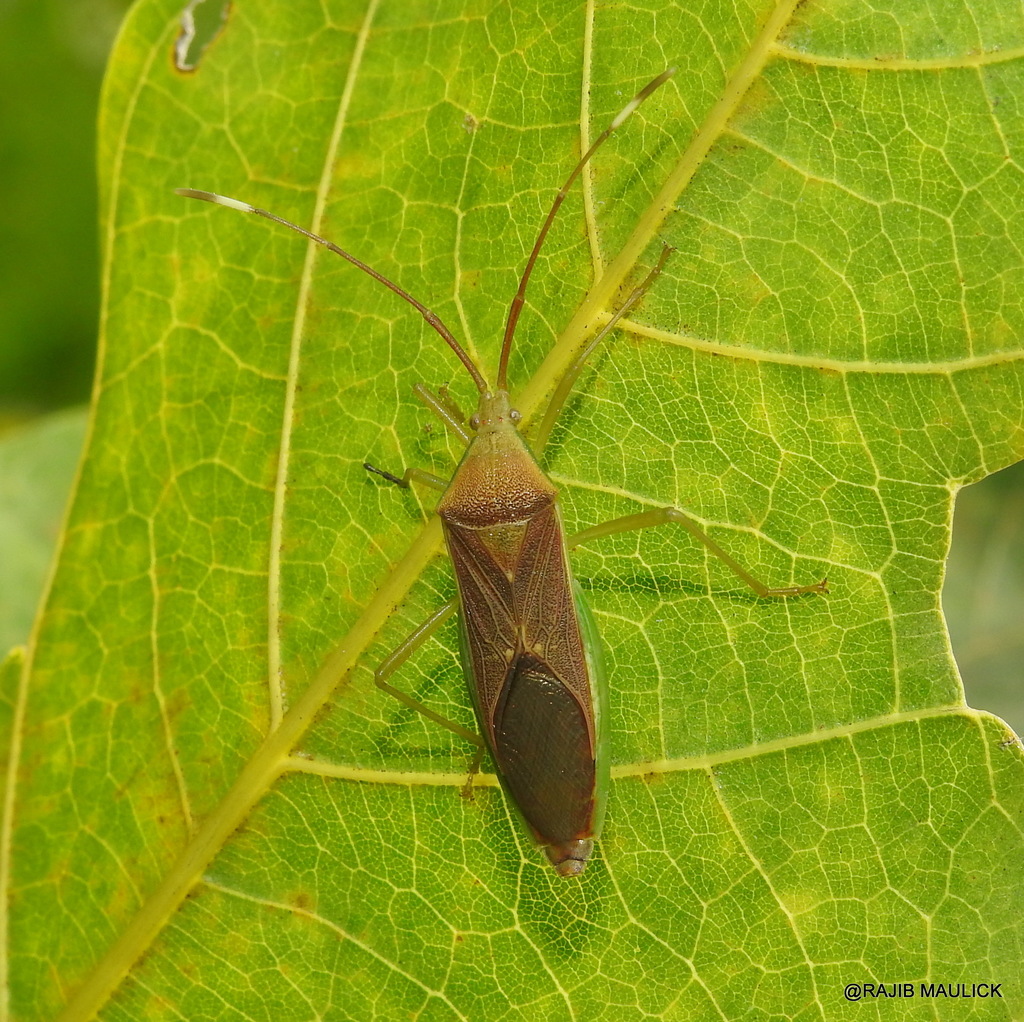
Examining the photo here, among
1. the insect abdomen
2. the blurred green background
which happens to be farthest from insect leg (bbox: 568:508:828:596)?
the blurred green background

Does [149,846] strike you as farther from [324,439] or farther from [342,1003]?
[324,439]

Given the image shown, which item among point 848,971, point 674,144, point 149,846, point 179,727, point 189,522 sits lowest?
point 848,971

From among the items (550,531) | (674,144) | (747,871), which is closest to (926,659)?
(747,871)

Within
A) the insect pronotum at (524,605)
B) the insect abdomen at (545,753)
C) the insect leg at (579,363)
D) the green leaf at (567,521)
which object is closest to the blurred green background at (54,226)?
the green leaf at (567,521)

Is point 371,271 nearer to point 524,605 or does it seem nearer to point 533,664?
point 524,605

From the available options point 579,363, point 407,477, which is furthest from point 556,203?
point 407,477

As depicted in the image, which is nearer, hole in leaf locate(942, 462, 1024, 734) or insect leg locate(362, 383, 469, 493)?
insect leg locate(362, 383, 469, 493)

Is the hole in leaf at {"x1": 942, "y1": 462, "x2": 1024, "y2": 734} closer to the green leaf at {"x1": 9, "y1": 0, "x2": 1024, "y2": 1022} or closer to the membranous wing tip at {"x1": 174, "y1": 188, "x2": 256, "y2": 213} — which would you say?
the green leaf at {"x1": 9, "y1": 0, "x2": 1024, "y2": 1022}
